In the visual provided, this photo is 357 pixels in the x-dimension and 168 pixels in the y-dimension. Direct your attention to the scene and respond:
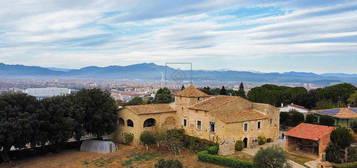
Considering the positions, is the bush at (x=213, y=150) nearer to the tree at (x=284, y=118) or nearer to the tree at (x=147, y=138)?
the tree at (x=147, y=138)

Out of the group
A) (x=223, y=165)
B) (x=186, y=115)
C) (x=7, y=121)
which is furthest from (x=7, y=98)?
(x=223, y=165)

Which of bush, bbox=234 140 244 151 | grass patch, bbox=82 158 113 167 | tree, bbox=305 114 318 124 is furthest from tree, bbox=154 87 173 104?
bush, bbox=234 140 244 151

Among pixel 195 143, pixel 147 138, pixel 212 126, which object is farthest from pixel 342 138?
pixel 147 138

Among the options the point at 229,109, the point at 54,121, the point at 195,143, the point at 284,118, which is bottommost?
the point at 195,143

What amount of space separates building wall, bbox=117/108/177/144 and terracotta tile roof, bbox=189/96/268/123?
14.4ft

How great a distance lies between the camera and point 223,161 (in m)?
27.5

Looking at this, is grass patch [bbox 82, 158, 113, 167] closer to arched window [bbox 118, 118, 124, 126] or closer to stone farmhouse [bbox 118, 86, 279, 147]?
stone farmhouse [bbox 118, 86, 279, 147]

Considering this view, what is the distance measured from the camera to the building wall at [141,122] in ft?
122

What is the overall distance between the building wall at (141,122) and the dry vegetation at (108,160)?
2763 mm

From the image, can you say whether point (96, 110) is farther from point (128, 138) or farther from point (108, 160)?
point (108, 160)

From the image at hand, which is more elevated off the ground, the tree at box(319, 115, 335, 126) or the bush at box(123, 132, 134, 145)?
the tree at box(319, 115, 335, 126)

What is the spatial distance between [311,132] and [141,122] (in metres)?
19.9

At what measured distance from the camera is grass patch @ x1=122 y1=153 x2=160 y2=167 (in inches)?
1175

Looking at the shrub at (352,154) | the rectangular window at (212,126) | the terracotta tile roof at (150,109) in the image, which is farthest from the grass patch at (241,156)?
the terracotta tile roof at (150,109)
